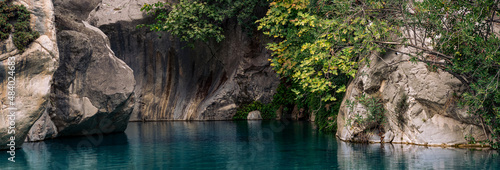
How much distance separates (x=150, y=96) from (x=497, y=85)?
23.8 meters

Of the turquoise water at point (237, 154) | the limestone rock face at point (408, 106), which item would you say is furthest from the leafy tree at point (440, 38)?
the turquoise water at point (237, 154)

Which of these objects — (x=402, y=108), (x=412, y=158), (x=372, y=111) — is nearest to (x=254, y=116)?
(x=372, y=111)

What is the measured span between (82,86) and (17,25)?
18.9ft

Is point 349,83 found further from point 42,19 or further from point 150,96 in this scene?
point 150,96

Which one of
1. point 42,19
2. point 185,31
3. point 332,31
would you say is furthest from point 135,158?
point 185,31

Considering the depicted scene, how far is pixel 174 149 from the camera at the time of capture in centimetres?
1700

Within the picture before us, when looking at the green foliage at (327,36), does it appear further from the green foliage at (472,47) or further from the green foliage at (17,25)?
the green foliage at (17,25)

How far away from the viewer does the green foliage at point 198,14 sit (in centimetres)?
2762

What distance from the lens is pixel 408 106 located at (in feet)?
55.2

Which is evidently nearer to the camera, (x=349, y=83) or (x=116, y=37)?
(x=349, y=83)

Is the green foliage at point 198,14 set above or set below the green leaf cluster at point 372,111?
above

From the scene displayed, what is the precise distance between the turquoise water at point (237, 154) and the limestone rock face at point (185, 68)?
1095 centimetres

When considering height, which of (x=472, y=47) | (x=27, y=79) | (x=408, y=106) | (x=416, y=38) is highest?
(x=416, y=38)

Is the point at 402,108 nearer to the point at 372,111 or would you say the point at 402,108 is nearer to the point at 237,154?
the point at 372,111
